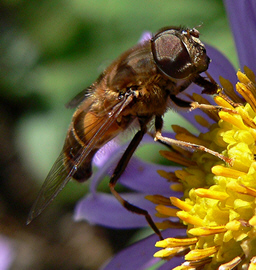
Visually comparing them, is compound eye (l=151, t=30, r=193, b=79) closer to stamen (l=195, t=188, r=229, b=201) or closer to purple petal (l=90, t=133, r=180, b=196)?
stamen (l=195, t=188, r=229, b=201)

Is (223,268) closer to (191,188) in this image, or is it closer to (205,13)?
(191,188)

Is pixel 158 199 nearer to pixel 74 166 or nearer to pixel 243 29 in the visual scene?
pixel 74 166

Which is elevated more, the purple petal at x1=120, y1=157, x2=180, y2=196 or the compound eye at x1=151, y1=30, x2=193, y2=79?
the compound eye at x1=151, y1=30, x2=193, y2=79

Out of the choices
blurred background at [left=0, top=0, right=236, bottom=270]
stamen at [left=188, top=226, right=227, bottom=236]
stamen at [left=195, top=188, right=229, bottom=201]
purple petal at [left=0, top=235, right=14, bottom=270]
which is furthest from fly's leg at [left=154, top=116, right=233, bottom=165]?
purple petal at [left=0, top=235, right=14, bottom=270]

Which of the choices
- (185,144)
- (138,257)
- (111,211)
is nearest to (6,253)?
(111,211)

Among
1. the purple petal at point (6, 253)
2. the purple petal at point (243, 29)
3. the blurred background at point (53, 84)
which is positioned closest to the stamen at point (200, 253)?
the purple petal at point (243, 29)

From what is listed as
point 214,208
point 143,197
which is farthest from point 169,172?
point 214,208
